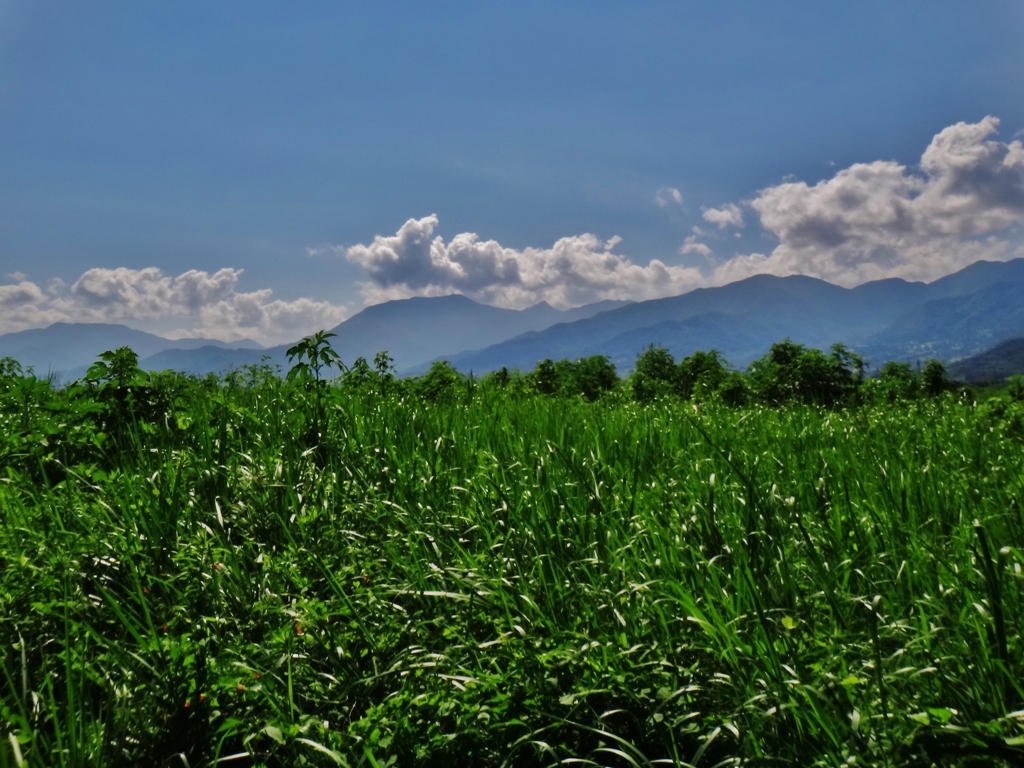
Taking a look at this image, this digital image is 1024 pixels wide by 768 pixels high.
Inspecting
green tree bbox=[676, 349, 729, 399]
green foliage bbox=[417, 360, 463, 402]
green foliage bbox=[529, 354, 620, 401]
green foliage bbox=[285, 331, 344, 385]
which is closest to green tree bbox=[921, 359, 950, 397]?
green tree bbox=[676, 349, 729, 399]

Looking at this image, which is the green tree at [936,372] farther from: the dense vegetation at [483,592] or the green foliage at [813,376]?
the dense vegetation at [483,592]

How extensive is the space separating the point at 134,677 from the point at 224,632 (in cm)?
43

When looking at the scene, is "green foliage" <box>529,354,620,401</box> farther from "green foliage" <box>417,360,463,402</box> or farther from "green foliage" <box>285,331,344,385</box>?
"green foliage" <box>285,331,344,385</box>

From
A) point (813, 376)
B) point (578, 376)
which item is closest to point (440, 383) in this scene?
point (578, 376)

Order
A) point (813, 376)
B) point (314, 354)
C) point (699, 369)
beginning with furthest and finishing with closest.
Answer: point (699, 369) < point (813, 376) < point (314, 354)

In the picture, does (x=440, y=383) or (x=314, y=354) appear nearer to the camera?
(x=314, y=354)

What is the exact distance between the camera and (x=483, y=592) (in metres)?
2.80

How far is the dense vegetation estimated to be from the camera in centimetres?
200

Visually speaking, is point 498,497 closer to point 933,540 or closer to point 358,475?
point 358,475

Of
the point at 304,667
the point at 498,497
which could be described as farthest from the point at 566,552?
the point at 304,667

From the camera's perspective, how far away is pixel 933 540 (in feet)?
10.3

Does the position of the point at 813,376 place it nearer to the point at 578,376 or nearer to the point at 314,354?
the point at 578,376

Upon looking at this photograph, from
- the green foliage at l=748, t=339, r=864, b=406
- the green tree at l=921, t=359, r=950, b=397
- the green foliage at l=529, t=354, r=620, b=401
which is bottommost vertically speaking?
the green tree at l=921, t=359, r=950, b=397

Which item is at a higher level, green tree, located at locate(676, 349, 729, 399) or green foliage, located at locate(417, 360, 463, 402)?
green foliage, located at locate(417, 360, 463, 402)
